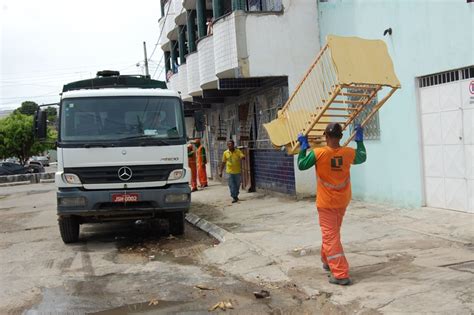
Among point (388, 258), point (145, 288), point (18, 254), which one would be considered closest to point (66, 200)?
point (18, 254)

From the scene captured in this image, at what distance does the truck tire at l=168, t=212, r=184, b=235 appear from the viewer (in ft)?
29.2

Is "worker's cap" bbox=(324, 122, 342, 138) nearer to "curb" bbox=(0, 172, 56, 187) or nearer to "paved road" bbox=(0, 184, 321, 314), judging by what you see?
"paved road" bbox=(0, 184, 321, 314)

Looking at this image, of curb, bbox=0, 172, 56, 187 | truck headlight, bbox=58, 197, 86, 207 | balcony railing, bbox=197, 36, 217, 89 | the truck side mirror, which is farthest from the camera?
curb, bbox=0, 172, 56, 187

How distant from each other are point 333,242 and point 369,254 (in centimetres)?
133

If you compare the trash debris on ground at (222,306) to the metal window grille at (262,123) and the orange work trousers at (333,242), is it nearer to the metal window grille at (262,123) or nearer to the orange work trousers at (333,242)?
the orange work trousers at (333,242)

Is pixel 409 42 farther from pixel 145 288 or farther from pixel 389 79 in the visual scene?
pixel 145 288

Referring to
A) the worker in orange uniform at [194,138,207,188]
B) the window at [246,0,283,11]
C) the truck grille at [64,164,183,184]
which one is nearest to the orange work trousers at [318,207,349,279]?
the truck grille at [64,164,183,184]

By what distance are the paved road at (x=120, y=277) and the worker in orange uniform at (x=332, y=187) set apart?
0.51m

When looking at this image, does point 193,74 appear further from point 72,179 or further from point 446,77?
point 446,77

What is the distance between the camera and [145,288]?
573 cm

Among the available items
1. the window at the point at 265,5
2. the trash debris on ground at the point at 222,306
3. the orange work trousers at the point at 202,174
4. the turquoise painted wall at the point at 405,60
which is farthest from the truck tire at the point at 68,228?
→ the orange work trousers at the point at 202,174

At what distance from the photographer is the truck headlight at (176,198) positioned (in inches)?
320

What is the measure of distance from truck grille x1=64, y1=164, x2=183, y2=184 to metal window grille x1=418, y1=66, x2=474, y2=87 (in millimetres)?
4597

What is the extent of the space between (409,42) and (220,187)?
959 centimetres
